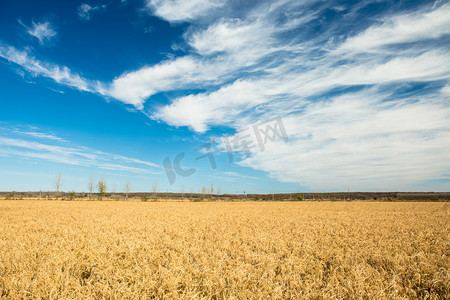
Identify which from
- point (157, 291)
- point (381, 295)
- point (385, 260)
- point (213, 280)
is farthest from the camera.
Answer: point (385, 260)

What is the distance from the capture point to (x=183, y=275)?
407 centimetres

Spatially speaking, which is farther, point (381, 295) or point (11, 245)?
point (11, 245)

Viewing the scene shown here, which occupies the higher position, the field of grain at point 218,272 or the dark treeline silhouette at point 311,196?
the field of grain at point 218,272

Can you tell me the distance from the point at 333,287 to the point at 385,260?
2.27m

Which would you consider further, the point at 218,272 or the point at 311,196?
the point at 311,196

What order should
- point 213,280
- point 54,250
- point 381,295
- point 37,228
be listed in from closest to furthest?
1. point 381,295
2. point 213,280
3. point 54,250
4. point 37,228

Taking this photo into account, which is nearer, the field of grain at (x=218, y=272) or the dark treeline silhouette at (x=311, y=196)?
the field of grain at (x=218, y=272)

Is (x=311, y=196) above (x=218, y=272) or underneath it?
underneath

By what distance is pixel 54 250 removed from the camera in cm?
572

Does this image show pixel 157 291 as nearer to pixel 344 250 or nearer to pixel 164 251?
→ pixel 164 251

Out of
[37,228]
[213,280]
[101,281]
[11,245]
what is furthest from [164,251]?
[37,228]

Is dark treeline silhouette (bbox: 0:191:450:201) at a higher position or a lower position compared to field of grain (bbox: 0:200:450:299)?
lower

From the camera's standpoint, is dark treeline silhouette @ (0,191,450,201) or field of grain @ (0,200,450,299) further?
dark treeline silhouette @ (0,191,450,201)

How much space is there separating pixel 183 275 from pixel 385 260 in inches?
170
